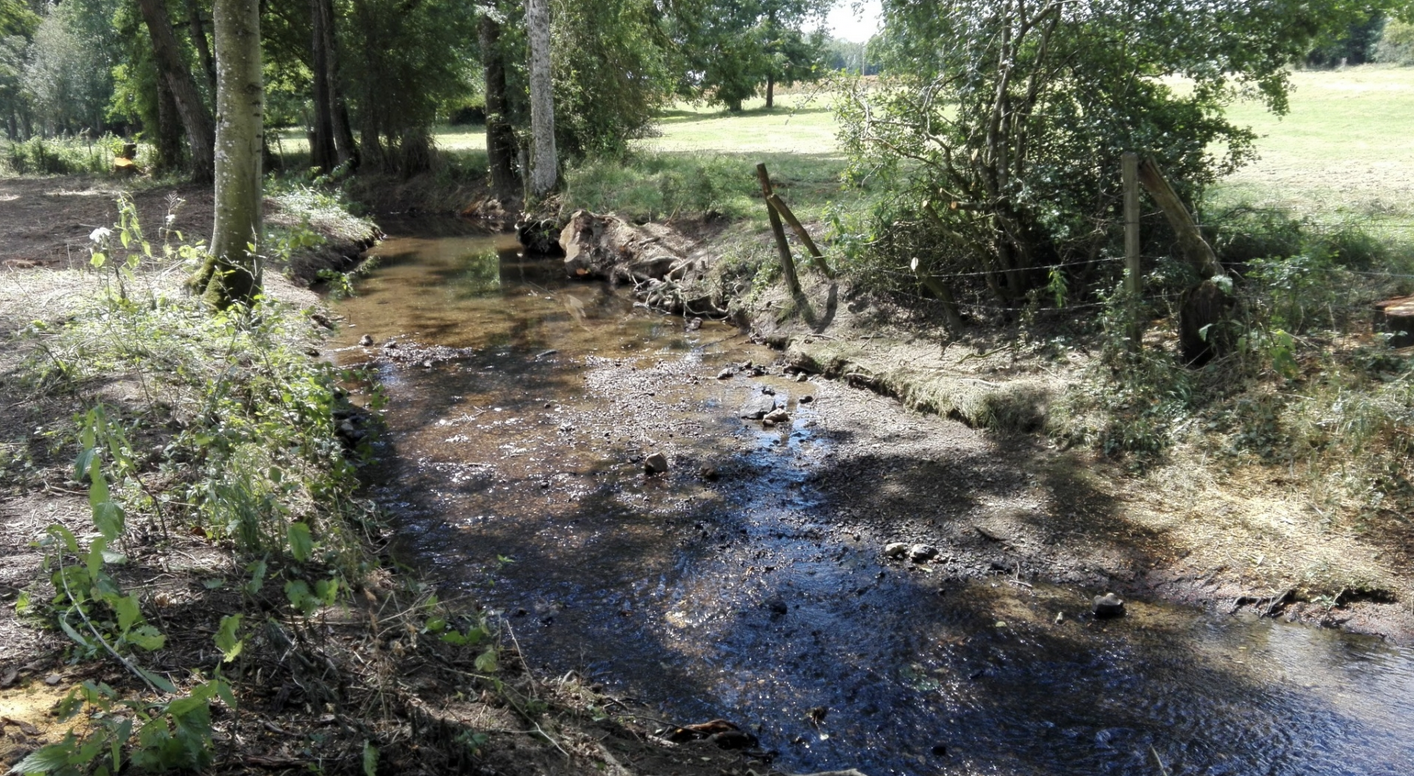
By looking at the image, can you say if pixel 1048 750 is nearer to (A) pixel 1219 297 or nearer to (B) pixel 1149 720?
(B) pixel 1149 720

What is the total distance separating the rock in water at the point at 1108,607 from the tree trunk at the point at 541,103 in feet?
52.7

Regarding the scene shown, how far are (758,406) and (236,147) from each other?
18.7ft

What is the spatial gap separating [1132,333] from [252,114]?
330 inches

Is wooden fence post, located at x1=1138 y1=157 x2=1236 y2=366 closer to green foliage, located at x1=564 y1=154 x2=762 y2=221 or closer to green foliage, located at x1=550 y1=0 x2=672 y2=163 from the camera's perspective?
green foliage, located at x1=564 y1=154 x2=762 y2=221

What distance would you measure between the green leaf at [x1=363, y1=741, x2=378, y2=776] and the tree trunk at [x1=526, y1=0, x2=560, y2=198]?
17.3 metres

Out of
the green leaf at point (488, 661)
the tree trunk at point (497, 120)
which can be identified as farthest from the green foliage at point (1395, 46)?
the green leaf at point (488, 661)

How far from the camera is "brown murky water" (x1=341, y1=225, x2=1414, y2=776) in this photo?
4.41 m

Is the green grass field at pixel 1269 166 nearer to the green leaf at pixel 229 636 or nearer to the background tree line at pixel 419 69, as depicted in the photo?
the background tree line at pixel 419 69

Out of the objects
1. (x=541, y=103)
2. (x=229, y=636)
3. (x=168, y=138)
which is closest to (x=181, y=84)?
(x=168, y=138)

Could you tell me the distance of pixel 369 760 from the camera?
302cm

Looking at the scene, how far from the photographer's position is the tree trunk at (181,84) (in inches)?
871

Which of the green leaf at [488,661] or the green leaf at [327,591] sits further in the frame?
the green leaf at [488,661]

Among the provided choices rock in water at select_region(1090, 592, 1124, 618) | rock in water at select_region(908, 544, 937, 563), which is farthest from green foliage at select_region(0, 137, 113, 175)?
rock in water at select_region(1090, 592, 1124, 618)

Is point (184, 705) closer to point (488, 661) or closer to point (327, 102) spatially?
point (488, 661)
